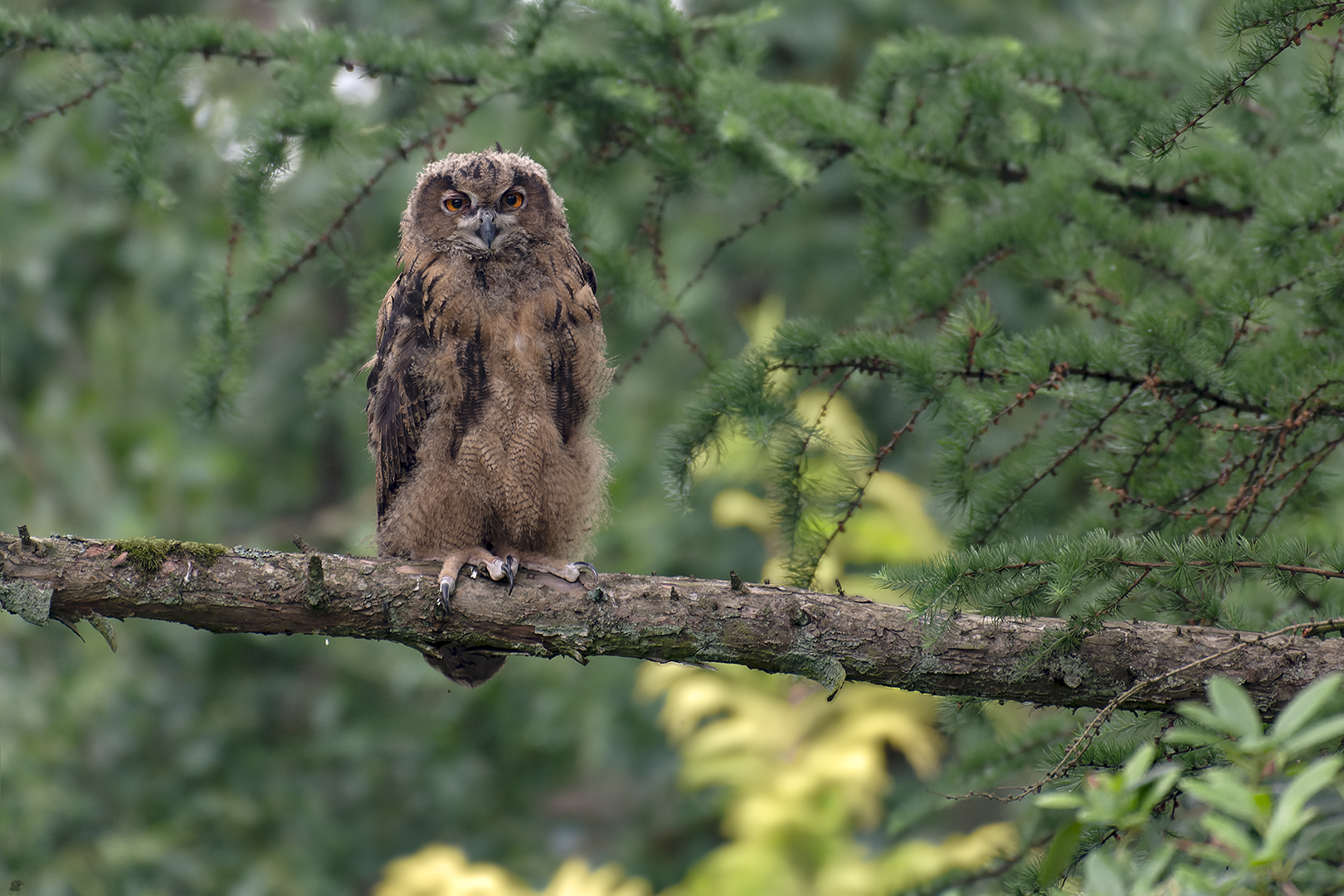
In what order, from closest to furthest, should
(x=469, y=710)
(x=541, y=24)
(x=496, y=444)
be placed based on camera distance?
(x=496, y=444) → (x=541, y=24) → (x=469, y=710)

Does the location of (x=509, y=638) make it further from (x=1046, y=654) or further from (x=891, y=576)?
(x=1046, y=654)

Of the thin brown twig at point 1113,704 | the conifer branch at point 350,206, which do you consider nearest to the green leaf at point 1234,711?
the thin brown twig at point 1113,704

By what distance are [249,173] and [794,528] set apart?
6.49ft

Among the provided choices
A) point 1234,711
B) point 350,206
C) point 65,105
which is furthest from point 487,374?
point 1234,711

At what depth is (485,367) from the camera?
124 inches

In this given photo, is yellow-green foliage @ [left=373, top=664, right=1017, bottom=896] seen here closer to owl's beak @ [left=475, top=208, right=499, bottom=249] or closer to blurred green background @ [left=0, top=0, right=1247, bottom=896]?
blurred green background @ [left=0, top=0, right=1247, bottom=896]

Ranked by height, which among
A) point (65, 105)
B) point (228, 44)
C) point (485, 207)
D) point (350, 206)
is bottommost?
point (485, 207)

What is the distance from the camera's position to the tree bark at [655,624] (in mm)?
2277

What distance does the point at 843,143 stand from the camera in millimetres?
3340

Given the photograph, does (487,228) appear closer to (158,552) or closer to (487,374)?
(487,374)

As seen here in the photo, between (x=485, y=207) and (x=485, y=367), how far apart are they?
0.53 metres

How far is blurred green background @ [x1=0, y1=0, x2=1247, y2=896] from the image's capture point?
15.6 feet

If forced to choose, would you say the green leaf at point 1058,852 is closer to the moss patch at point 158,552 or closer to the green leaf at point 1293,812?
the green leaf at point 1293,812

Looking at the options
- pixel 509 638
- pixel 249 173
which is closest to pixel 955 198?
pixel 509 638
